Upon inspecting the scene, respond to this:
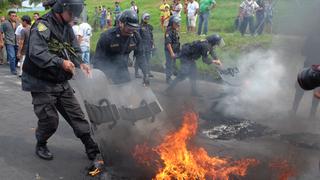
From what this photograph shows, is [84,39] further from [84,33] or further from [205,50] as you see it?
[205,50]

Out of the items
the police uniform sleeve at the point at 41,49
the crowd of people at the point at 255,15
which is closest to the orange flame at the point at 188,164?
the police uniform sleeve at the point at 41,49

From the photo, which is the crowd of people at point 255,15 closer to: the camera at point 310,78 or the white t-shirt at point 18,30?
the white t-shirt at point 18,30

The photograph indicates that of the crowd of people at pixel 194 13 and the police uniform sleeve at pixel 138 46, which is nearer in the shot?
the police uniform sleeve at pixel 138 46

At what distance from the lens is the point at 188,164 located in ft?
14.1

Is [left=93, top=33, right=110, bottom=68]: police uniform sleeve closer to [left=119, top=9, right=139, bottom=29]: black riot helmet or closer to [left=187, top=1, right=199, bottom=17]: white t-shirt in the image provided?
[left=119, top=9, right=139, bottom=29]: black riot helmet

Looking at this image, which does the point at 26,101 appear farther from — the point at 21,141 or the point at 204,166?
the point at 204,166

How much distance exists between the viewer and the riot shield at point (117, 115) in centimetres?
489

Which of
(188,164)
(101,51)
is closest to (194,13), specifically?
(101,51)

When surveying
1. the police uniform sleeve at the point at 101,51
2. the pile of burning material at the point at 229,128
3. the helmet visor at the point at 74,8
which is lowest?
the pile of burning material at the point at 229,128

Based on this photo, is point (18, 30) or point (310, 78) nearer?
point (310, 78)

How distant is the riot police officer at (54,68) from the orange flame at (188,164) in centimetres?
98

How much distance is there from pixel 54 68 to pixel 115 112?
0.91 metres

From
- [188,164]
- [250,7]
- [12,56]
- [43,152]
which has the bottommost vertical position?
[43,152]

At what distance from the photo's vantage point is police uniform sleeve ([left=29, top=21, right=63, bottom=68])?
455 centimetres
